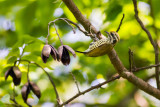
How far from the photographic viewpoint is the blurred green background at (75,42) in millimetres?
1726

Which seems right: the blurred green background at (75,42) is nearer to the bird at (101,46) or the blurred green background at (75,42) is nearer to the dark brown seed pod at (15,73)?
the dark brown seed pod at (15,73)

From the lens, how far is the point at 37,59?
167cm

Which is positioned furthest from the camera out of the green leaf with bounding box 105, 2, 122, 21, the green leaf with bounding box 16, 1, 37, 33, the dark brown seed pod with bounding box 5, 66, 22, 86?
the green leaf with bounding box 16, 1, 37, 33

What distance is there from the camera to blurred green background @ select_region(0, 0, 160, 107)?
1.73 m

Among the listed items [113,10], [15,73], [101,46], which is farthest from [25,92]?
[113,10]

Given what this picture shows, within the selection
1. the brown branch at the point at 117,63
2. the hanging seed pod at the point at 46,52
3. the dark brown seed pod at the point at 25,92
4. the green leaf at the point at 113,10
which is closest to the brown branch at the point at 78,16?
the brown branch at the point at 117,63

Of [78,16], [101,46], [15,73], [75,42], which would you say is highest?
[78,16]

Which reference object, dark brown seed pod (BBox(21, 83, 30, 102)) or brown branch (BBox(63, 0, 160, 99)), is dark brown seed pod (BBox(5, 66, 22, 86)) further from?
brown branch (BBox(63, 0, 160, 99))

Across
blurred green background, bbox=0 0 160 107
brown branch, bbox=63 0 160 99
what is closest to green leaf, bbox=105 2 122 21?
blurred green background, bbox=0 0 160 107

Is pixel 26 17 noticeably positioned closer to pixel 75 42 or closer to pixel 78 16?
pixel 75 42

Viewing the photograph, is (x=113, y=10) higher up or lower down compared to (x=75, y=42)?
higher up

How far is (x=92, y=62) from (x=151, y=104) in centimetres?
120

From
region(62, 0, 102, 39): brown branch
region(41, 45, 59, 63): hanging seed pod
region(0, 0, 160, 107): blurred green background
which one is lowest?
region(0, 0, 160, 107): blurred green background

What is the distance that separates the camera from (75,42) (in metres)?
2.17
